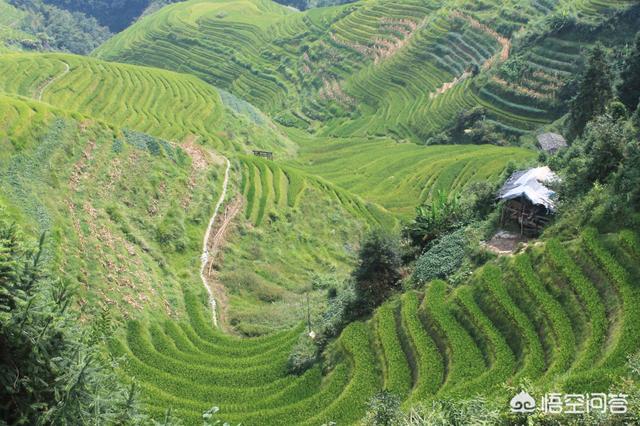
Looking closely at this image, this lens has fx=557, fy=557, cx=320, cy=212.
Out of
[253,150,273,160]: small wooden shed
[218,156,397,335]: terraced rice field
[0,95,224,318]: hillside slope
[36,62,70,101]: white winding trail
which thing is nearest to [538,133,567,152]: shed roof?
[218,156,397,335]: terraced rice field

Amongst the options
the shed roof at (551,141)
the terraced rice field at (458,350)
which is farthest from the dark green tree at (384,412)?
the shed roof at (551,141)

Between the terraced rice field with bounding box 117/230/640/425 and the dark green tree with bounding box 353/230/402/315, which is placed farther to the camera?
the dark green tree with bounding box 353/230/402/315

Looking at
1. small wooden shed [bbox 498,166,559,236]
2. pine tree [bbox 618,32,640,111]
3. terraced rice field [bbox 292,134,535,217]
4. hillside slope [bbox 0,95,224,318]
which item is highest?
pine tree [bbox 618,32,640,111]

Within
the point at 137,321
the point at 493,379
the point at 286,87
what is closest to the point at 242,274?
the point at 137,321

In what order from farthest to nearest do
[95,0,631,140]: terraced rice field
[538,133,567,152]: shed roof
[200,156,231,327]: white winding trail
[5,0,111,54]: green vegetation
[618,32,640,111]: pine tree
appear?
1. [5,0,111,54]: green vegetation
2. [95,0,631,140]: terraced rice field
3. [538,133,567,152]: shed roof
4. [618,32,640,111]: pine tree
5. [200,156,231,327]: white winding trail

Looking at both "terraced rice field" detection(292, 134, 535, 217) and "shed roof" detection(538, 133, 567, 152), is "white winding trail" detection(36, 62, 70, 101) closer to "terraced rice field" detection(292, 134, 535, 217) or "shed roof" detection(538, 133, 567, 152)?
"terraced rice field" detection(292, 134, 535, 217)

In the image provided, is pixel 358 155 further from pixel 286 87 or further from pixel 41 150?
pixel 41 150
